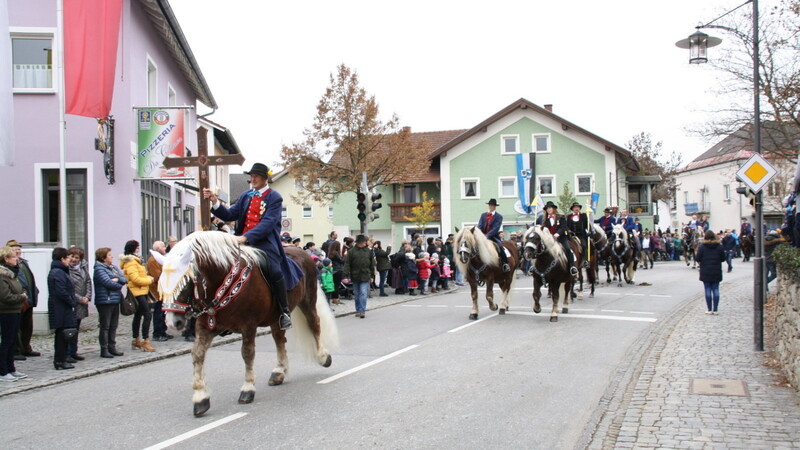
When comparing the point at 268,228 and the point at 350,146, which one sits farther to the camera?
the point at 350,146

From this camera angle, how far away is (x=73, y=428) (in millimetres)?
6105

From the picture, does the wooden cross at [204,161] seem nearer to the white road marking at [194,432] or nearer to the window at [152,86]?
the white road marking at [194,432]

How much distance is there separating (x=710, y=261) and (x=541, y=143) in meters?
35.9

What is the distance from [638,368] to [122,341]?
8.88 metres

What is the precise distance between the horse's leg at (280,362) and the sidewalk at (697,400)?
355 cm

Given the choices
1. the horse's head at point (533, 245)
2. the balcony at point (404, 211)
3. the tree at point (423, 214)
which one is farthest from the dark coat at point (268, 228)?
the balcony at point (404, 211)

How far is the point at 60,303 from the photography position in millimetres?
9297

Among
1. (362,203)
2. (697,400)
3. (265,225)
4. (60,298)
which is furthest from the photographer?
(362,203)

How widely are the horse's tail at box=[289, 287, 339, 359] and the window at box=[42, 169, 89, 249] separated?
9653 mm

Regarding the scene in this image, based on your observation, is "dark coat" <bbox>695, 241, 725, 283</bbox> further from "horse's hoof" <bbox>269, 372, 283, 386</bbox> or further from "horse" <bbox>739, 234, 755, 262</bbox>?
"horse" <bbox>739, 234, 755, 262</bbox>

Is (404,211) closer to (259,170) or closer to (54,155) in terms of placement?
(54,155)

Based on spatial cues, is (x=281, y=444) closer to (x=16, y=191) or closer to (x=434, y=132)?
(x=16, y=191)

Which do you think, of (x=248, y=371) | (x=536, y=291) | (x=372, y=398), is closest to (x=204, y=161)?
(x=248, y=371)

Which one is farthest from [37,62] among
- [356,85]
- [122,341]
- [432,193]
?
[432,193]
